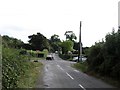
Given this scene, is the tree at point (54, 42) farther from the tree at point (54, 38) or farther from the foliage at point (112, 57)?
the foliage at point (112, 57)

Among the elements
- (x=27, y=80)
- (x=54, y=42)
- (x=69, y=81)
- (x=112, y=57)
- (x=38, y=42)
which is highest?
(x=54, y=42)

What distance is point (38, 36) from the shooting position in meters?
148

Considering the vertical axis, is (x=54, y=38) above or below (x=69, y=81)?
above

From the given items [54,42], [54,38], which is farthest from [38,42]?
[54,38]

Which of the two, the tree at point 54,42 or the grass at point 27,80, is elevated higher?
the tree at point 54,42

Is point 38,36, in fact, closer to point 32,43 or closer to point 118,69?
point 32,43

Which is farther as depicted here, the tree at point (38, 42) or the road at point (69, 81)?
the tree at point (38, 42)

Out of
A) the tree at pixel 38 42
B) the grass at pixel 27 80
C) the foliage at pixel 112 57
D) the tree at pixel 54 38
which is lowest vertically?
the grass at pixel 27 80

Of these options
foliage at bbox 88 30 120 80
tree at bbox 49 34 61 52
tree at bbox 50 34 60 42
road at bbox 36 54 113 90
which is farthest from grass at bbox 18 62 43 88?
tree at bbox 50 34 60 42

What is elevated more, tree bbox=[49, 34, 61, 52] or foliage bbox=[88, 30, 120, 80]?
tree bbox=[49, 34, 61, 52]

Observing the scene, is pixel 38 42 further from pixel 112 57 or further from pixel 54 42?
pixel 112 57

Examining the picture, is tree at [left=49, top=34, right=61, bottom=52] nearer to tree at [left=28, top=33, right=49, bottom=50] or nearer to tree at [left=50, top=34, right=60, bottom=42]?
tree at [left=50, top=34, right=60, bottom=42]

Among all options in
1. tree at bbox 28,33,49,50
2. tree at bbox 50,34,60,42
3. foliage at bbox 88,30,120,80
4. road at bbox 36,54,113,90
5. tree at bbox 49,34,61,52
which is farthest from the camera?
tree at bbox 50,34,60,42

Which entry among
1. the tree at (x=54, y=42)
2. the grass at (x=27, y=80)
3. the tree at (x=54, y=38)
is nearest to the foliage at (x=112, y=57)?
Answer: the grass at (x=27, y=80)
